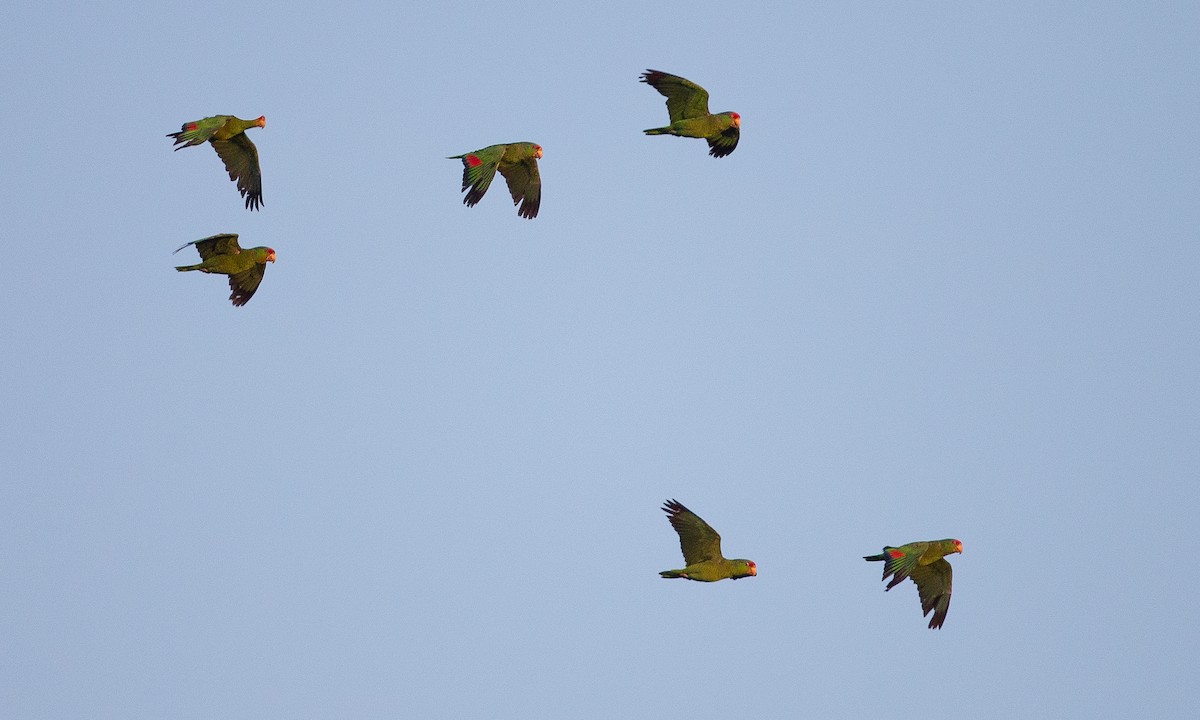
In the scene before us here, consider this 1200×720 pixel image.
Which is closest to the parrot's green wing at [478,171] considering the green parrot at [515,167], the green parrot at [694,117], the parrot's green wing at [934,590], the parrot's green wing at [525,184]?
the green parrot at [515,167]

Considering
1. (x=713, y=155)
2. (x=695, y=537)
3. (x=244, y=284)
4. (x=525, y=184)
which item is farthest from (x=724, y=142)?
(x=244, y=284)

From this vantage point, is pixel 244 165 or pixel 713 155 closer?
pixel 244 165

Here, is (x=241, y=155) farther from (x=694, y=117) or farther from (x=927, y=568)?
(x=927, y=568)

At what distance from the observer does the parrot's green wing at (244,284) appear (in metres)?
34.4

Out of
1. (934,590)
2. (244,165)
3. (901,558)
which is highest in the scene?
(244,165)

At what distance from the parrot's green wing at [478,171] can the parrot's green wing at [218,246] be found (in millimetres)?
5218

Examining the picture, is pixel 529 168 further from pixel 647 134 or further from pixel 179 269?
pixel 179 269

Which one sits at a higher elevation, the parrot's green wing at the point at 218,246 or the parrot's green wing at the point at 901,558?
the parrot's green wing at the point at 218,246

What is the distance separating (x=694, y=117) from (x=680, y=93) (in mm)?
670

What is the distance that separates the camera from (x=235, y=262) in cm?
3409

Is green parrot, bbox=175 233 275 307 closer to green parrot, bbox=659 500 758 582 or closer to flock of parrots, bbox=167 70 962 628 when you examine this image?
flock of parrots, bbox=167 70 962 628

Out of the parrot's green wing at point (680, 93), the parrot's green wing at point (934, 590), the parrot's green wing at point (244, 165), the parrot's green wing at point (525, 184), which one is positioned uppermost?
the parrot's green wing at point (680, 93)

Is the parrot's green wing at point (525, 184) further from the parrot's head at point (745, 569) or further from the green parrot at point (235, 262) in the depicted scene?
the parrot's head at point (745, 569)

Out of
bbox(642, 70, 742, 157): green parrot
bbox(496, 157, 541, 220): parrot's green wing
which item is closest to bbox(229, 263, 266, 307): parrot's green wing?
bbox(496, 157, 541, 220): parrot's green wing
